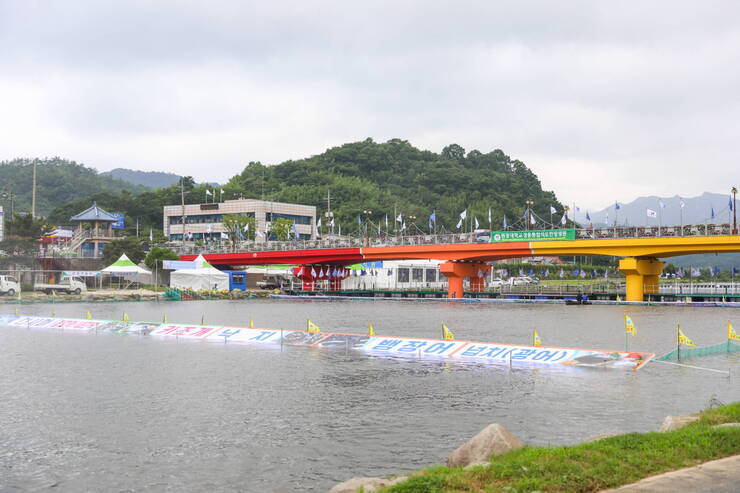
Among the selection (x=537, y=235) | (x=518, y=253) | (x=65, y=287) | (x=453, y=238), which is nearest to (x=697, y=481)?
(x=537, y=235)

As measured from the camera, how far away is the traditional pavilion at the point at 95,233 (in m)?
128

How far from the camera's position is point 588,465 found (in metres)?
14.1

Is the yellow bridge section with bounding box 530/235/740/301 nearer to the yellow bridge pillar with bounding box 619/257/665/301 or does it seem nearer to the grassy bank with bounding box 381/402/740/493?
the yellow bridge pillar with bounding box 619/257/665/301

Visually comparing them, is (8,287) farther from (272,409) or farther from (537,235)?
(272,409)

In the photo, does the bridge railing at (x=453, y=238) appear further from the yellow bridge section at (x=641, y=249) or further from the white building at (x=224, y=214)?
the white building at (x=224, y=214)

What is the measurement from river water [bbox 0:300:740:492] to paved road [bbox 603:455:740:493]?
6.90 meters

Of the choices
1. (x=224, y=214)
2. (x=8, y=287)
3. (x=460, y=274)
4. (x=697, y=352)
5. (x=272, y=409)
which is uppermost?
(x=224, y=214)

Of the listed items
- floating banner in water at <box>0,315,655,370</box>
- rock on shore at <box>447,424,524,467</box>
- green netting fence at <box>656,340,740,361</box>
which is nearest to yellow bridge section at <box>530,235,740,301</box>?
green netting fence at <box>656,340,740,361</box>

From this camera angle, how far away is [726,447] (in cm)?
1481

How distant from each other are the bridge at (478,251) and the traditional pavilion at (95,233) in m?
14.2

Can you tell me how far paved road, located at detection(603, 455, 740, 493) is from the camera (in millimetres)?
12297

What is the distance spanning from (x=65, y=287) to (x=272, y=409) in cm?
8440

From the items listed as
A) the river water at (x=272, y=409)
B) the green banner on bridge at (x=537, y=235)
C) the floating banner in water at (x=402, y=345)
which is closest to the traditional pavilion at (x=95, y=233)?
Result: the green banner on bridge at (x=537, y=235)

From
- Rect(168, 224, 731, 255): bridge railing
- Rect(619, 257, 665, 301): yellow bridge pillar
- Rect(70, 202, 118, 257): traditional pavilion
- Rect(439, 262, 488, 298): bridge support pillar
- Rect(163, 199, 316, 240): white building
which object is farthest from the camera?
Rect(163, 199, 316, 240): white building
